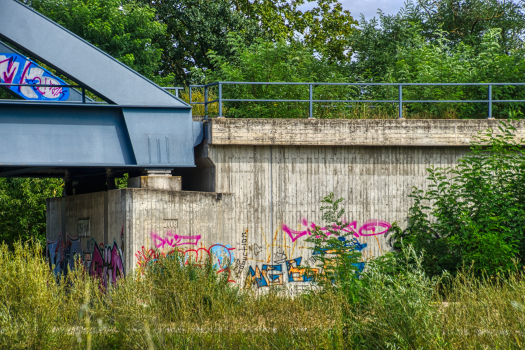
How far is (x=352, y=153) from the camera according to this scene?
1283cm

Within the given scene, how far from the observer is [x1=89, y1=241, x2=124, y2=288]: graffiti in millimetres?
11211

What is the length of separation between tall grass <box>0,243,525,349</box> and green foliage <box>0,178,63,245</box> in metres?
13.4

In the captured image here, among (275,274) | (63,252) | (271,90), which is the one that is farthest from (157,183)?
(63,252)

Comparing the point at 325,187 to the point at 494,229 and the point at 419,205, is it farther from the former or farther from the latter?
the point at 494,229

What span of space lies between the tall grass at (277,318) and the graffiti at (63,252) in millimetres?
5651

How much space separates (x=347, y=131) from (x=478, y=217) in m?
3.24

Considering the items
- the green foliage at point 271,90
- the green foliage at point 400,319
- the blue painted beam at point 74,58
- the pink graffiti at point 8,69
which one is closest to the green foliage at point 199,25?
the green foliage at point 271,90

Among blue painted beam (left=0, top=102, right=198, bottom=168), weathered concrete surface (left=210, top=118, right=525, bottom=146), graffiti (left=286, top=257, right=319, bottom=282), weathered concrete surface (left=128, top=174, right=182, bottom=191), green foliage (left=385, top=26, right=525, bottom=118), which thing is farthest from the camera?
green foliage (left=385, top=26, right=525, bottom=118)

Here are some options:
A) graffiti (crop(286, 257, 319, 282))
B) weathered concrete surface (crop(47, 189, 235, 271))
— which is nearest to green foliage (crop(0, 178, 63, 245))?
weathered concrete surface (crop(47, 189, 235, 271))

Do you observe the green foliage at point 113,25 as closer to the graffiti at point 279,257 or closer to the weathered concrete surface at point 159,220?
the weathered concrete surface at point 159,220

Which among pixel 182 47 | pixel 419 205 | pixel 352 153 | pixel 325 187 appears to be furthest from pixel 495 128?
A: pixel 182 47

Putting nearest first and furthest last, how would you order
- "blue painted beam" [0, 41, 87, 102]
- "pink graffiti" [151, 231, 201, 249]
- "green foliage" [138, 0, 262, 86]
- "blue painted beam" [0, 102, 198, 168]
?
"blue painted beam" [0, 102, 198, 168], "pink graffiti" [151, 231, 201, 249], "blue painted beam" [0, 41, 87, 102], "green foliage" [138, 0, 262, 86]

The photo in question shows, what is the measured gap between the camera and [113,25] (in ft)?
82.5

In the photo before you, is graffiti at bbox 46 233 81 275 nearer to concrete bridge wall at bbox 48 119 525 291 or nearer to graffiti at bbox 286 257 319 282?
concrete bridge wall at bbox 48 119 525 291
